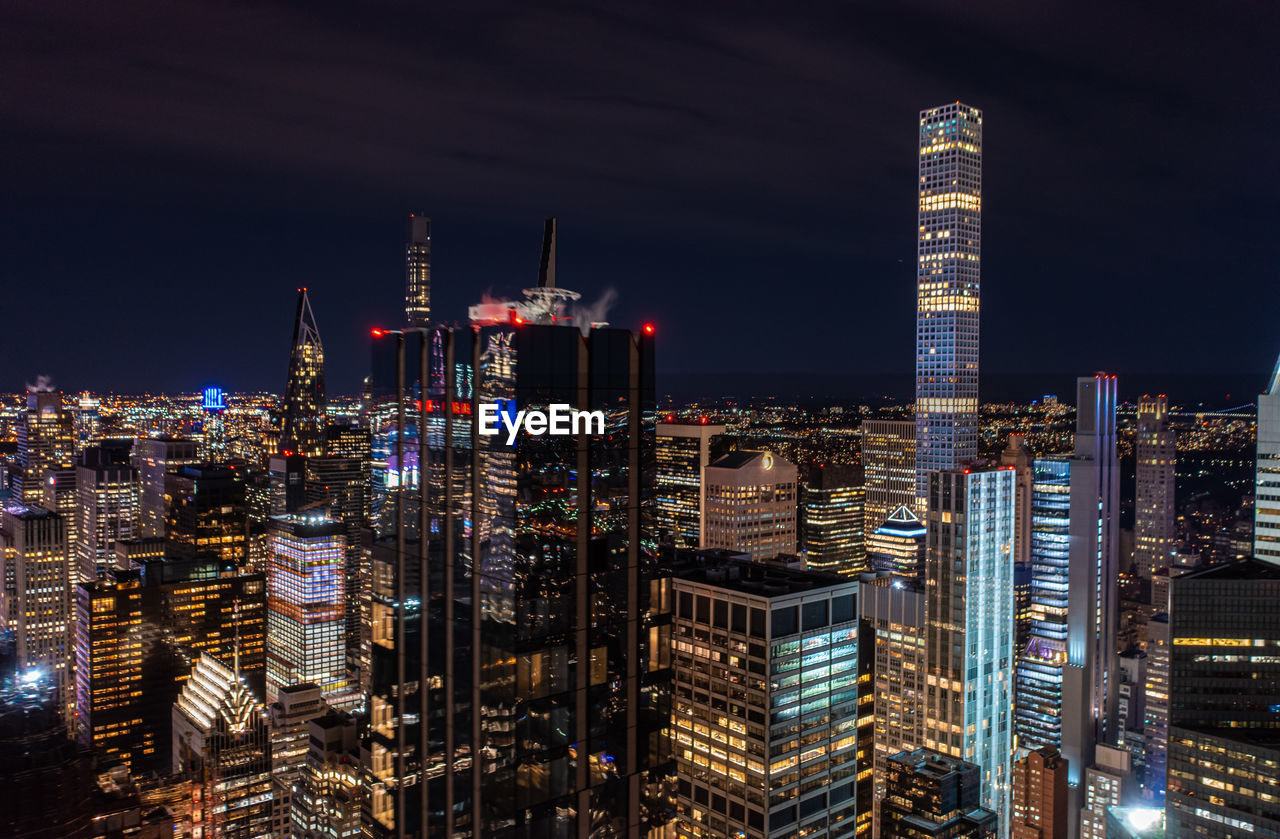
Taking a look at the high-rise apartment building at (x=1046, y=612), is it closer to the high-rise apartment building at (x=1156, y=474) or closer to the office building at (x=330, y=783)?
the high-rise apartment building at (x=1156, y=474)

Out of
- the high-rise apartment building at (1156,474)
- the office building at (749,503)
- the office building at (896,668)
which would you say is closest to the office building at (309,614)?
the office building at (749,503)

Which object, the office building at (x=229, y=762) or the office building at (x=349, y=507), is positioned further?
the office building at (x=349, y=507)

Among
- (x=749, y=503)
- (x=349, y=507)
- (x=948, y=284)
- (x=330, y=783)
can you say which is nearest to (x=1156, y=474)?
(x=948, y=284)

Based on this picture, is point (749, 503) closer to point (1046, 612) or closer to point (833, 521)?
point (833, 521)

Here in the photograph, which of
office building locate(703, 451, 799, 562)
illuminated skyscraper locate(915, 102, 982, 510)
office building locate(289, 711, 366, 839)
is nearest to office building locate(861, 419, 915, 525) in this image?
illuminated skyscraper locate(915, 102, 982, 510)

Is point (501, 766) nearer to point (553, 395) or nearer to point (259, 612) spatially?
point (553, 395)

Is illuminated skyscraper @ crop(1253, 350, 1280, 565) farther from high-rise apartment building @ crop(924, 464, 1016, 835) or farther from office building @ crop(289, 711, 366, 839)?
office building @ crop(289, 711, 366, 839)
